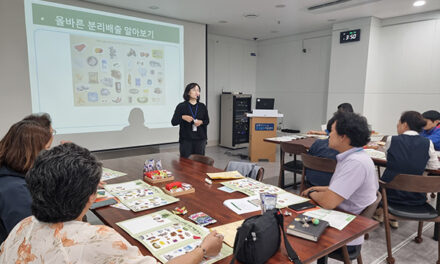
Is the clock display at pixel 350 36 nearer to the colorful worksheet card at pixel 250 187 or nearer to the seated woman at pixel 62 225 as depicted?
the colorful worksheet card at pixel 250 187

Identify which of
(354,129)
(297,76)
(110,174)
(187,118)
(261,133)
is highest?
(297,76)

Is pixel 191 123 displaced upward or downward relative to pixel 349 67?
downward

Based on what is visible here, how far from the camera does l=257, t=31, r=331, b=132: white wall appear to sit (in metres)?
6.74

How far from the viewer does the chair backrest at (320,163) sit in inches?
103

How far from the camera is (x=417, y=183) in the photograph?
220 cm

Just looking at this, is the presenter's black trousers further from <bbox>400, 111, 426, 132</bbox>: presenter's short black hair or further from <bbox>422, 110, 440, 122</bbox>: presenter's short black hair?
<bbox>422, 110, 440, 122</bbox>: presenter's short black hair

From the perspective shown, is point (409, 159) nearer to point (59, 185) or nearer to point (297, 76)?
point (59, 185)

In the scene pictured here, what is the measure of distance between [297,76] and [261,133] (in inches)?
92.7

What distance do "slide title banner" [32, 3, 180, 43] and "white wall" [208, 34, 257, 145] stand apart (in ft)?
6.14

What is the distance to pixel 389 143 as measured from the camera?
273cm

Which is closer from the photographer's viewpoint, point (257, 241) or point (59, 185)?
point (59, 185)

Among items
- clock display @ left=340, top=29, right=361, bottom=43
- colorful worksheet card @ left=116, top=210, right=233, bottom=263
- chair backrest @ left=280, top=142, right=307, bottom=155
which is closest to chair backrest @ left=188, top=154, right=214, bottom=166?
chair backrest @ left=280, top=142, right=307, bottom=155

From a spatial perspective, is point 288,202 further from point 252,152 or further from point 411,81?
point 411,81

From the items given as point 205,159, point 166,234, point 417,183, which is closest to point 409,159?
point 417,183
